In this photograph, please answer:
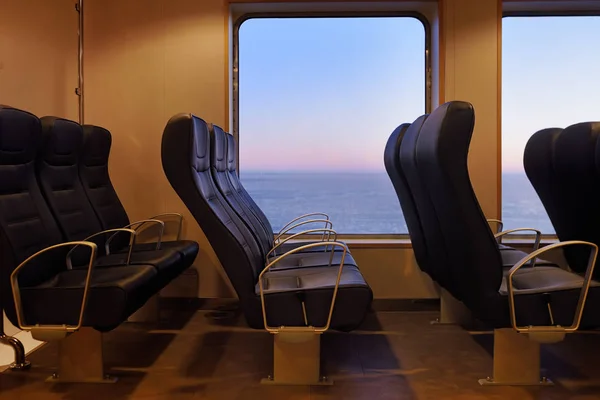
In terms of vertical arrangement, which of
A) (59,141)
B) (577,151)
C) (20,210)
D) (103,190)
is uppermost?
(59,141)

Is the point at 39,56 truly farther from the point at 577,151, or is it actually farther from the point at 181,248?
the point at 577,151

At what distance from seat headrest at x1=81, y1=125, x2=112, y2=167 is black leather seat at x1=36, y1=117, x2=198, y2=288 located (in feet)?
0.49

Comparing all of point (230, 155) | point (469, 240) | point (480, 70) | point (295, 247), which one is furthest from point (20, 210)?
point (480, 70)

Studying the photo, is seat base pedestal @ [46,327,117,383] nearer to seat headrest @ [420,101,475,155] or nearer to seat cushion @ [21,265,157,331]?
seat cushion @ [21,265,157,331]

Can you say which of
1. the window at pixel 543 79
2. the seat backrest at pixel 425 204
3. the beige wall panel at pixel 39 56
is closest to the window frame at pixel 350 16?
the window at pixel 543 79

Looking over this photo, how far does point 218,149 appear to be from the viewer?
2.86 meters

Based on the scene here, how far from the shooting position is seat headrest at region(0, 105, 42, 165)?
2.16 meters

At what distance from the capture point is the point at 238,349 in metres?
2.84

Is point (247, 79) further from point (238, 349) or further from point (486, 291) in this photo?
point (486, 291)

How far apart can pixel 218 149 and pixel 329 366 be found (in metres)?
1.28

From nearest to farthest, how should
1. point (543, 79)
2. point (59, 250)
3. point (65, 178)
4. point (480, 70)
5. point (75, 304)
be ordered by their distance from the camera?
point (75, 304) → point (59, 250) → point (65, 178) → point (480, 70) → point (543, 79)

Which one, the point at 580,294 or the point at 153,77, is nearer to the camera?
the point at 580,294

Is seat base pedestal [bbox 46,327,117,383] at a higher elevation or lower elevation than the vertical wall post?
lower

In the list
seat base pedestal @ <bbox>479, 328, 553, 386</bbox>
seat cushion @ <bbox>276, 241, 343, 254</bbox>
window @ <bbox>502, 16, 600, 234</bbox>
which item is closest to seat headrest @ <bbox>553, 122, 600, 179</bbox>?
seat base pedestal @ <bbox>479, 328, 553, 386</bbox>
